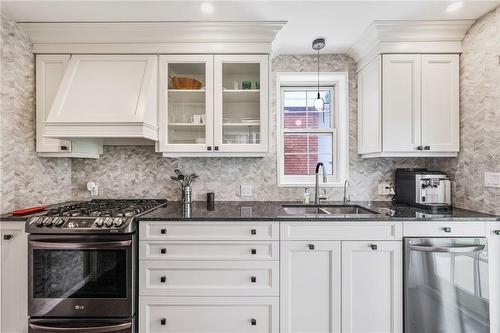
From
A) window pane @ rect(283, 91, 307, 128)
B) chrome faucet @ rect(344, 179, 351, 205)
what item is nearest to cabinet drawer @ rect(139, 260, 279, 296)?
chrome faucet @ rect(344, 179, 351, 205)

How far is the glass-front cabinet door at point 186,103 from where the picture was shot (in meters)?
2.29

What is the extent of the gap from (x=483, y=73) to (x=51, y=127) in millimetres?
3360

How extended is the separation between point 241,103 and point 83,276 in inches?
70.4

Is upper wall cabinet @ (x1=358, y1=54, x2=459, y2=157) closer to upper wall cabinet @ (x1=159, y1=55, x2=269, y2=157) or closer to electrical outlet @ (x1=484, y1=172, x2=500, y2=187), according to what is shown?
electrical outlet @ (x1=484, y1=172, x2=500, y2=187)

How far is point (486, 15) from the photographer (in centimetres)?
208

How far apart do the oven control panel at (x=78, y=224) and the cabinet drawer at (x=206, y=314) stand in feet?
1.82

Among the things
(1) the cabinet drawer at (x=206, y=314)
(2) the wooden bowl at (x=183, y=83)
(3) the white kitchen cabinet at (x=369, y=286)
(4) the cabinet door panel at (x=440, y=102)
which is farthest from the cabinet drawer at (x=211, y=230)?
(4) the cabinet door panel at (x=440, y=102)

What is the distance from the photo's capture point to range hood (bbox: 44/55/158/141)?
204cm

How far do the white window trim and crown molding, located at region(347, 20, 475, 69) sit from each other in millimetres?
488

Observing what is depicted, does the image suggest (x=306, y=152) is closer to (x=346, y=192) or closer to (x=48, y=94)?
(x=346, y=192)

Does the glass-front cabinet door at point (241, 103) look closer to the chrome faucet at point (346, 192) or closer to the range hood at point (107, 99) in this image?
the range hood at point (107, 99)

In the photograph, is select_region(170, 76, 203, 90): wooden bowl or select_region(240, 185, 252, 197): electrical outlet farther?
select_region(240, 185, 252, 197): electrical outlet

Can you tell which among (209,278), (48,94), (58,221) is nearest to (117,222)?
(58,221)

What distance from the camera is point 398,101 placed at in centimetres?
229
